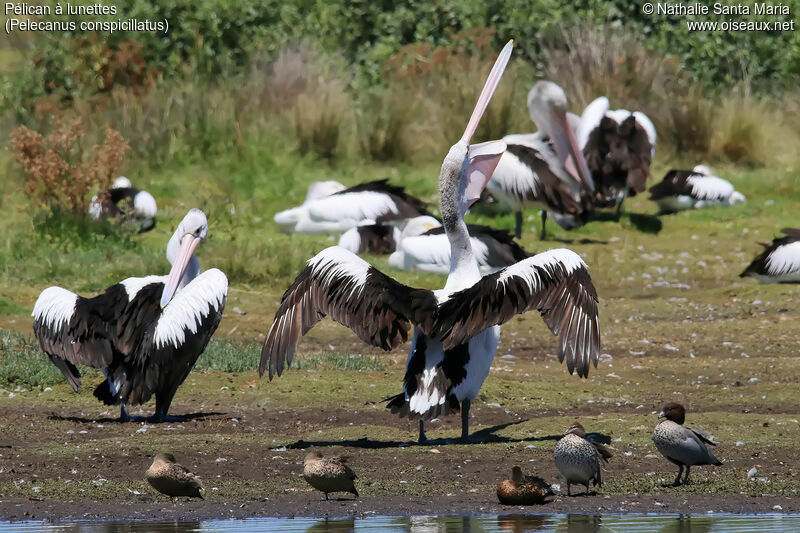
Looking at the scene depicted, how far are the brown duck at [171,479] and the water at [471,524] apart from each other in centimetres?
22

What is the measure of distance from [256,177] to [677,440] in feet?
36.7

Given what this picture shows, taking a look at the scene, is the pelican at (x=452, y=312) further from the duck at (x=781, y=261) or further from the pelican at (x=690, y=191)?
the pelican at (x=690, y=191)

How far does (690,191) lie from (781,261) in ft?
11.2

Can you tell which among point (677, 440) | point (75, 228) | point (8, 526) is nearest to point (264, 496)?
point (8, 526)

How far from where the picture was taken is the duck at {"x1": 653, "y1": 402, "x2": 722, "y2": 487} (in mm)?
6273

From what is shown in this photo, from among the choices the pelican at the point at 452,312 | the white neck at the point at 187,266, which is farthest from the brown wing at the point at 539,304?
the white neck at the point at 187,266

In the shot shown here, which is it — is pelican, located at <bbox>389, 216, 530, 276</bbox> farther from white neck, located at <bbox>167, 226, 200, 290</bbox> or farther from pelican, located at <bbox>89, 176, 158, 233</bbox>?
pelican, located at <bbox>89, 176, 158, 233</bbox>

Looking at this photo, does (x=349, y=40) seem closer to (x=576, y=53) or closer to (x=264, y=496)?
(x=576, y=53)

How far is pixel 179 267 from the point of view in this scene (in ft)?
28.1

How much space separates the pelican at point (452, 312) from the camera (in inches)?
269

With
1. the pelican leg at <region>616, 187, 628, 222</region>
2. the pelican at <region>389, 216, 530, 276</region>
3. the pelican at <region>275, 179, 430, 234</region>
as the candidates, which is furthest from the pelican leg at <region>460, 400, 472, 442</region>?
the pelican leg at <region>616, 187, 628, 222</region>

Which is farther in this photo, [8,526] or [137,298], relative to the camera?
[137,298]

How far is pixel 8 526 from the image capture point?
18.8ft

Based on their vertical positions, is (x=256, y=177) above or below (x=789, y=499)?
above
